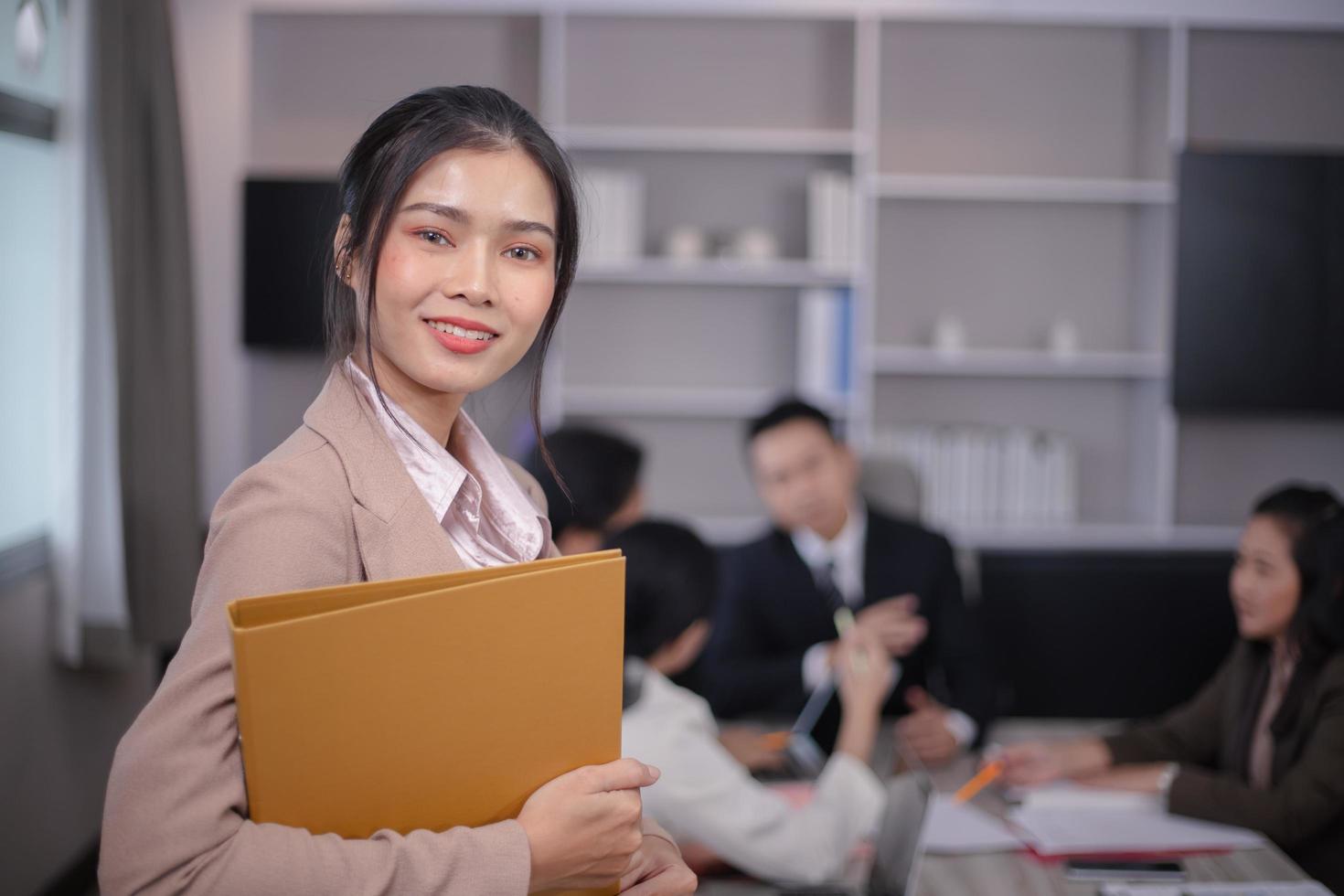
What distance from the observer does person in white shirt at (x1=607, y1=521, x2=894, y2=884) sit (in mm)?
1605

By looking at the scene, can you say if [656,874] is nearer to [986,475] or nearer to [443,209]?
[443,209]

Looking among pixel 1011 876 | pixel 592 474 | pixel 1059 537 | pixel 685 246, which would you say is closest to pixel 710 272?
pixel 685 246

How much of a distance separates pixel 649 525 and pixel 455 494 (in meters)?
0.89

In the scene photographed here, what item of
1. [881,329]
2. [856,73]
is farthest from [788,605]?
[856,73]

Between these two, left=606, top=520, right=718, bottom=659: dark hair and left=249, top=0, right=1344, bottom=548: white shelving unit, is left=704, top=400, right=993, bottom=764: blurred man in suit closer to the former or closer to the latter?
left=606, top=520, right=718, bottom=659: dark hair

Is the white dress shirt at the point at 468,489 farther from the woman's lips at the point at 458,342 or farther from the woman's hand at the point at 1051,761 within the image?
the woman's hand at the point at 1051,761

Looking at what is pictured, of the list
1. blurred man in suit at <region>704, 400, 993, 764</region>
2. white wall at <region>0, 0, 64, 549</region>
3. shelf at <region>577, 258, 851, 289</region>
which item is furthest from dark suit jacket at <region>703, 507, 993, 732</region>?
white wall at <region>0, 0, 64, 549</region>

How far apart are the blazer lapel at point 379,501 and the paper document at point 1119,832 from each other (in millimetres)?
1112

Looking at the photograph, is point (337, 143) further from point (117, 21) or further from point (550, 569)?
point (550, 569)

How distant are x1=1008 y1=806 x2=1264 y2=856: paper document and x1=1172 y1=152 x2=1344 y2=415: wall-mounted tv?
2390mm

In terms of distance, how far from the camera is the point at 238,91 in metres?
4.07

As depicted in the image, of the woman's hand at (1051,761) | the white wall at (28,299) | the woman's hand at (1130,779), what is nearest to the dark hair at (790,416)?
the woman's hand at (1051,761)

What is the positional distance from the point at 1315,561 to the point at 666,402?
2.29 metres

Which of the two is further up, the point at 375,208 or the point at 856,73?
the point at 856,73
